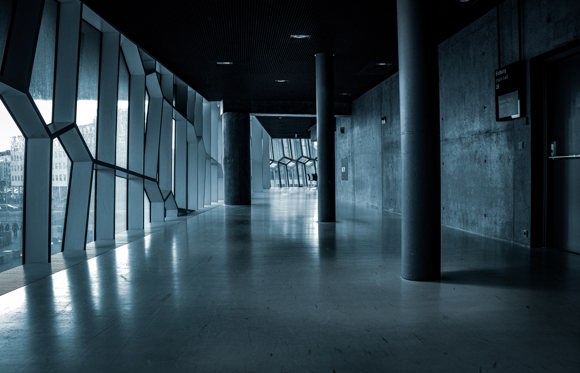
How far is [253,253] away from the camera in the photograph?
8.45 m

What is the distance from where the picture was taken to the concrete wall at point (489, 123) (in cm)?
852

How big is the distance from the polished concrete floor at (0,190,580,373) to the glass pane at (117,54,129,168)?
436 centimetres

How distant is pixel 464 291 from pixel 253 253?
150 inches

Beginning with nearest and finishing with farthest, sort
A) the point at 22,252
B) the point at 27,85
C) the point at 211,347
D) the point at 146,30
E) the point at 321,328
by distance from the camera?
1. the point at 211,347
2. the point at 321,328
3. the point at 27,85
4. the point at 22,252
5. the point at 146,30

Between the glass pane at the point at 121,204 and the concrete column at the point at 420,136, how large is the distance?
26.9 feet

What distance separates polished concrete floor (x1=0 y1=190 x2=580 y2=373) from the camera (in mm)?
3559

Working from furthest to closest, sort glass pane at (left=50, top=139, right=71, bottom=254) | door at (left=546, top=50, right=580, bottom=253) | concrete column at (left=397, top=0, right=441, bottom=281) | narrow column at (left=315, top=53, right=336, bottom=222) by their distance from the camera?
narrow column at (left=315, top=53, right=336, bottom=222)
glass pane at (left=50, top=139, right=71, bottom=254)
door at (left=546, top=50, right=580, bottom=253)
concrete column at (left=397, top=0, right=441, bottom=281)

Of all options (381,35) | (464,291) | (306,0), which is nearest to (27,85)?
(306,0)

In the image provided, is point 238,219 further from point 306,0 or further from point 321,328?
point 321,328

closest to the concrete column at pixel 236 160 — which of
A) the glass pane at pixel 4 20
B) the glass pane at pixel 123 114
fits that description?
the glass pane at pixel 123 114

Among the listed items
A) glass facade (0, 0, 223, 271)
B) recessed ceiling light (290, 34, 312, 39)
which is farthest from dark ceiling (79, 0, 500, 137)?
glass facade (0, 0, 223, 271)

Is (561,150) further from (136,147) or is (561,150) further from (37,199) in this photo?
(136,147)

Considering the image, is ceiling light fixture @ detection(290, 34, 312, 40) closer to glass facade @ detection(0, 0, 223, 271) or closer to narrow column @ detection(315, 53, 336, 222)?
narrow column @ detection(315, 53, 336, 222)

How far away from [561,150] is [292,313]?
20.0 ft
